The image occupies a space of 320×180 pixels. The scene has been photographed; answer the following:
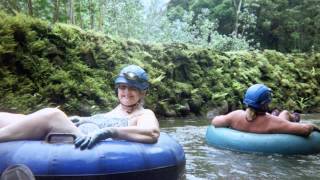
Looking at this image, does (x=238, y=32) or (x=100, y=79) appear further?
(x=238, y=32)

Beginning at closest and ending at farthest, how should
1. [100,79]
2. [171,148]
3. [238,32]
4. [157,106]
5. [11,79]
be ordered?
[171,148], [11,79], [100,79], [157,106], [238,32]

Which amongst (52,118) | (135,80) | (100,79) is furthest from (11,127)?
(100,79)

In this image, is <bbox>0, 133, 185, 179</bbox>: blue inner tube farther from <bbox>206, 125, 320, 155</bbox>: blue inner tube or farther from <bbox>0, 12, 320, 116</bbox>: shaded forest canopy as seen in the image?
<bbox>0, 12, 320, 116</bbox>: shaded forest canopy

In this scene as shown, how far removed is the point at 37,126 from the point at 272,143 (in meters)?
3.72

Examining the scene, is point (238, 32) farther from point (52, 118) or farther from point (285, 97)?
point (52, 118)

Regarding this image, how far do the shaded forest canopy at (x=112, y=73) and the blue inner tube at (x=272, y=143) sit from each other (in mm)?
3709

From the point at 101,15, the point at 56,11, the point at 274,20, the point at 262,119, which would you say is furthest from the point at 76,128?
the point at 274,20

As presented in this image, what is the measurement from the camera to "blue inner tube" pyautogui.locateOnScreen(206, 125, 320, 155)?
6836mm

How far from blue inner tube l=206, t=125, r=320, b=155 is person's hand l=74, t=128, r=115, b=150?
127 inches

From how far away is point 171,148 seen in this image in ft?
15.1

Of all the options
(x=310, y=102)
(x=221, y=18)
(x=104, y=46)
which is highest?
(x=221, y=18)

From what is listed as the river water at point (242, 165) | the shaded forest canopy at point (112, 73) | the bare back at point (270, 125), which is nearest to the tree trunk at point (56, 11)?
the shaded forest canopy at point (112, 73)

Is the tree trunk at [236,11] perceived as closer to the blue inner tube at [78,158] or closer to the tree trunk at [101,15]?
the tree trunk at [101,15]

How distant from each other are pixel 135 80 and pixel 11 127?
4.18ft
